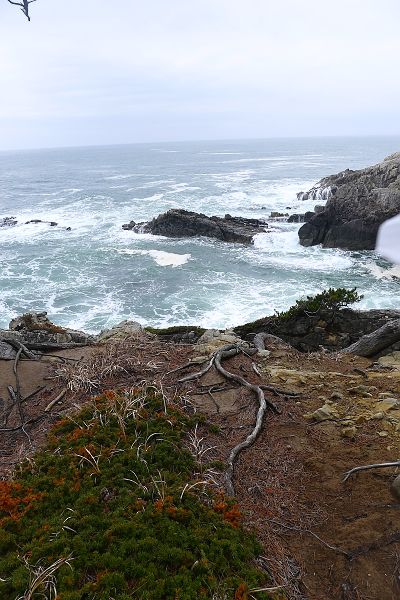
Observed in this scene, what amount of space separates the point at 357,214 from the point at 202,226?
15745 millimetres

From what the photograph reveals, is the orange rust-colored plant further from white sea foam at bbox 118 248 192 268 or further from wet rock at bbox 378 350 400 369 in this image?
white sea foam at bbox 118 248 192 268

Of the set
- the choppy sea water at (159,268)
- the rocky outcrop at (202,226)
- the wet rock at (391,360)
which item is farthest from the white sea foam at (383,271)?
the wet rock at (391,360)

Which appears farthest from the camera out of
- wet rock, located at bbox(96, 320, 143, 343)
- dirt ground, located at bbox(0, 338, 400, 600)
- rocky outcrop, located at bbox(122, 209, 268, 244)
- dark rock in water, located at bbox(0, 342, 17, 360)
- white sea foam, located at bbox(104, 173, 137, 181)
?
white sea foam, located at bbox(104, 173, 137, 181)

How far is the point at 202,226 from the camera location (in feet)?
151

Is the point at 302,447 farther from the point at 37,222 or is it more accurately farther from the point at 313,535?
the point at 37,222

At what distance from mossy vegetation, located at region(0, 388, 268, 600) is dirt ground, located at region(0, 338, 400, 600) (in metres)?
0.53

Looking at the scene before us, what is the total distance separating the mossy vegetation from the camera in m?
4.37

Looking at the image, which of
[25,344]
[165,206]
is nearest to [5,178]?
[165,206]

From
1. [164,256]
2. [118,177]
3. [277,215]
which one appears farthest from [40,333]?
[118,177]

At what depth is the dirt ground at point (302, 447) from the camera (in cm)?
489

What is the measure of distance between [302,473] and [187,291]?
82.0 feet

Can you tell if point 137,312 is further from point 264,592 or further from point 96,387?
point 264,592

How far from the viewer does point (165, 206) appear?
6062 cm

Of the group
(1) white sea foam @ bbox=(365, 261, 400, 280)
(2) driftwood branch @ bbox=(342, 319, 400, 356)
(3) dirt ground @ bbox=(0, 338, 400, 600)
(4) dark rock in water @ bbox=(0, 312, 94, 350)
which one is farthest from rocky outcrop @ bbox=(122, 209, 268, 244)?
(3) dirt ground @ bbox=(0, 338, 400, 600)
